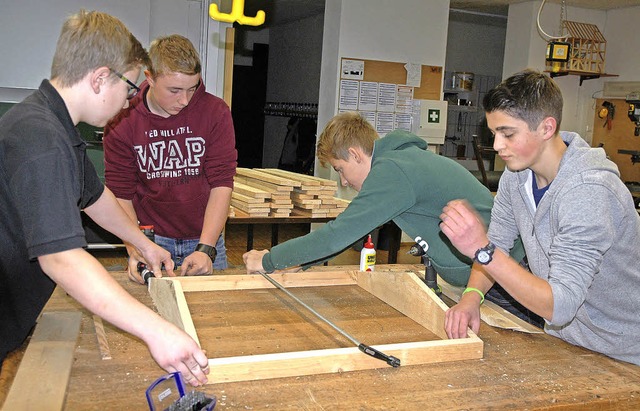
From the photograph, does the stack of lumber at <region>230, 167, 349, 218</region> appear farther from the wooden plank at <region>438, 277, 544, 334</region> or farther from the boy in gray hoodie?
the boy in gray hoodie

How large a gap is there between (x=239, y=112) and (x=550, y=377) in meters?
10.6

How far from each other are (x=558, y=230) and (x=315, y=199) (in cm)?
306

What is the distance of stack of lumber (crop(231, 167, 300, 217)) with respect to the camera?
14.7 feet

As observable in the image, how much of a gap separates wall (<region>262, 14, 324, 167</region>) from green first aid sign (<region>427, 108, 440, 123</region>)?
3323mm

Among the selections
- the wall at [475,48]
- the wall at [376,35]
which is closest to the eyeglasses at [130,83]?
the wall at [376,35]

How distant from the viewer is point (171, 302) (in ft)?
6.42

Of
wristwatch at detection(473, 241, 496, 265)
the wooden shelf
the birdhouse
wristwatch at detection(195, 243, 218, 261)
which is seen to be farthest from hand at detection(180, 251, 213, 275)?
the birdhouse

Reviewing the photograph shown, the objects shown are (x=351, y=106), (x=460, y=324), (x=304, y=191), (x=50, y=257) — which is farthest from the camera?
(x=351, y=106)

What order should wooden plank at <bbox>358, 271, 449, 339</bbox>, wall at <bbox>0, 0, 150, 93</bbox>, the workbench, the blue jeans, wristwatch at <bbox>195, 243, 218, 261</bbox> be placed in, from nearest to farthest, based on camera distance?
1. the workbench
2. wooden plank at <bbox>358, 271, 449, 339</bbox>
3. wristwatch at <bbox>195, 243, 218, 261</bbox>
4. the blue jeans
5. wall at <bbox>0, 0, 150, 93</bbox>

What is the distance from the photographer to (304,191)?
469cm

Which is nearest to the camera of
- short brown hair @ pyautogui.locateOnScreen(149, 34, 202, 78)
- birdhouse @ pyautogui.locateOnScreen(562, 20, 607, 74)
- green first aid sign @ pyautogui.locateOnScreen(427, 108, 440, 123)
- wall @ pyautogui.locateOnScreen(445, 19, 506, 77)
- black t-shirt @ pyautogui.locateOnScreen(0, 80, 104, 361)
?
black t-shirt @ pyautogui.locateOnScreen(0, 80, 104, 361)

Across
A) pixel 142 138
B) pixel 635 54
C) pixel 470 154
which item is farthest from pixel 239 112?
pixel 142 138

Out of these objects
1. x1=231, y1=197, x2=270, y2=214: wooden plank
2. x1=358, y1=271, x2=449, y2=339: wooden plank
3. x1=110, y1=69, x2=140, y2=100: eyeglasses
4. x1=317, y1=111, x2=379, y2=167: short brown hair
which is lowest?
x1=231, y1=197, x2=270, y2=214: wooden plank

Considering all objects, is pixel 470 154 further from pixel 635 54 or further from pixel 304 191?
pixel 304 191
